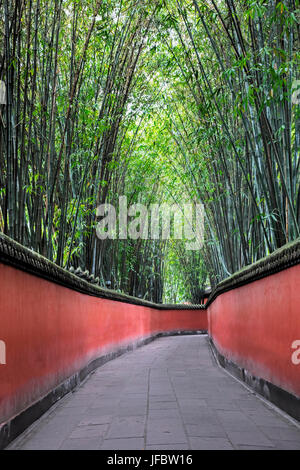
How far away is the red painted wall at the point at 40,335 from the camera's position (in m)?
2.37

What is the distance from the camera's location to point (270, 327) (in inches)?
129

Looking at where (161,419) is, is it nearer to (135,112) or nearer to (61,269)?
(61,269)

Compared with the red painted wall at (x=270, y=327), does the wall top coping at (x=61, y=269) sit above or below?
above

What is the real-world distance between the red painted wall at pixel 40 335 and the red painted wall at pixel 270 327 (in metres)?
1.48

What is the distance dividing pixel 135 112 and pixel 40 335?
4142 mm

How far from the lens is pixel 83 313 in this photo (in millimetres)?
4898

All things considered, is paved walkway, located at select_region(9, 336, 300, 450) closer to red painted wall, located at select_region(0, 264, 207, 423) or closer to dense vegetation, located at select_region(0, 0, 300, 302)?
red painted wall, located at select_region(0, 264, 207, 423)

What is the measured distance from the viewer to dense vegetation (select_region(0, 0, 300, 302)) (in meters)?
3.25

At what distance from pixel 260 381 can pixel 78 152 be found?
2.84 metres

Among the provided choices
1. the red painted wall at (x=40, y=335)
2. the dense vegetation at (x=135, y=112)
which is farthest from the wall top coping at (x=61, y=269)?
the dense vegetation at (x=135, y=112)

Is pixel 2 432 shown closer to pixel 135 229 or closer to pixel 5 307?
pixel 5 307

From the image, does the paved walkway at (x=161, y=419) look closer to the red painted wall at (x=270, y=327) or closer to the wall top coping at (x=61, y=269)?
the red painted wall at (x=270, y=327)

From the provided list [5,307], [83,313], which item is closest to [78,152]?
[83,313]

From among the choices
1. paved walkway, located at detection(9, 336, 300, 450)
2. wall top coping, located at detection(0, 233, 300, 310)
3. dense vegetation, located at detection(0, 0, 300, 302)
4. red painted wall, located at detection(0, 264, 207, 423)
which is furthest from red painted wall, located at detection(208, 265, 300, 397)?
red painted wall, located at detection(0, 264, 207, 423)
